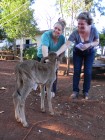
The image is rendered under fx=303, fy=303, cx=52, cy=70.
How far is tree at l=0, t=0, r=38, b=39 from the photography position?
995 inches

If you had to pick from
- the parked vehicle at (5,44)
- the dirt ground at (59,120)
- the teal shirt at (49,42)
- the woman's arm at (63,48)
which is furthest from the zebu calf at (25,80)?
the parked vehicle at (5,44)

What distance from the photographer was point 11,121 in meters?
5.29

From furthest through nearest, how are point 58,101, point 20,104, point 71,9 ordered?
point 71,9 < point 58,101 < point 20,104

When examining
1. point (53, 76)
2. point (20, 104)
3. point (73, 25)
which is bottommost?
point (20, 104)

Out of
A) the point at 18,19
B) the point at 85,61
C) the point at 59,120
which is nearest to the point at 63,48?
the point at 85,61

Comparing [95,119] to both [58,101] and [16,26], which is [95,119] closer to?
[58,101]

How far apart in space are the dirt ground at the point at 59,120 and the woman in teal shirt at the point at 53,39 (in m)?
1.13

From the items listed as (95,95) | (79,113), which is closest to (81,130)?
(79,113)

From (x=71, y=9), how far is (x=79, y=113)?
838 cm

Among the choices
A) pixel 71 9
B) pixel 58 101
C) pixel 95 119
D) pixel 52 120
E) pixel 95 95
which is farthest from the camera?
pixel 71 9

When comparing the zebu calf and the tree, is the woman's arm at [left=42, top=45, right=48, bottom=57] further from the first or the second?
the tree

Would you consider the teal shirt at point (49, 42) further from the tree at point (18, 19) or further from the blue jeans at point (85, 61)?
the tree at point (18, 19)

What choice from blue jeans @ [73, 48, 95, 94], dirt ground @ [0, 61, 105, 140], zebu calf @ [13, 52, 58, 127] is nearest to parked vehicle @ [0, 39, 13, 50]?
blue jeans @ [73, 48, 95, 94]

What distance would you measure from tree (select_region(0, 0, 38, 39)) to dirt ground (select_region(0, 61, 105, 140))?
1863cm
